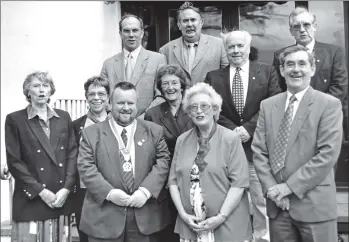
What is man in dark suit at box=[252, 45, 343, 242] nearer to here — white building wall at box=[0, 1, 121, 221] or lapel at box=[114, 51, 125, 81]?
lapel at box=[114, 51, 125, 81]

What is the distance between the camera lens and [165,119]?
4.36 meters

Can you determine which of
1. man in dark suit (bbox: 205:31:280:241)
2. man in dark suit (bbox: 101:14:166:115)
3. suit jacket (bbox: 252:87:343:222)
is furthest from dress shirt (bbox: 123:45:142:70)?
suit jacket (bbox: 252:87:343:222)

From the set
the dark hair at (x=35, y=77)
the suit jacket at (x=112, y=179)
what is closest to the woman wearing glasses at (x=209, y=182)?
the suit jacket at (x=112, y=179)

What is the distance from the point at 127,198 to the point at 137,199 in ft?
0.26

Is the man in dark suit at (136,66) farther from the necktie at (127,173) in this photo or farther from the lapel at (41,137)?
the necktie at (127,173)

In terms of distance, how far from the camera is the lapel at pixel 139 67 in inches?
192

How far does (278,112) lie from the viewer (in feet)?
12.5

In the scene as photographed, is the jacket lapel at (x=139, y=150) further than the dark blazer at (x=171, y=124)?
No

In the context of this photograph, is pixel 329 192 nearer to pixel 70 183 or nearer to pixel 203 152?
pixel 203 152

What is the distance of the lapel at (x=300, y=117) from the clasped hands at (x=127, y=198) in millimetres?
1214

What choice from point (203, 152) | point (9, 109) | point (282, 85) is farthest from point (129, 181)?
point (9, 109)

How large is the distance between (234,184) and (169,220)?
711 millimetres

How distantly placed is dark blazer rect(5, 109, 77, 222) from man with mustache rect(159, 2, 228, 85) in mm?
1570

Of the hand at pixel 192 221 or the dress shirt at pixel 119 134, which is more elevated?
the dress shirt at pixel 119 134
